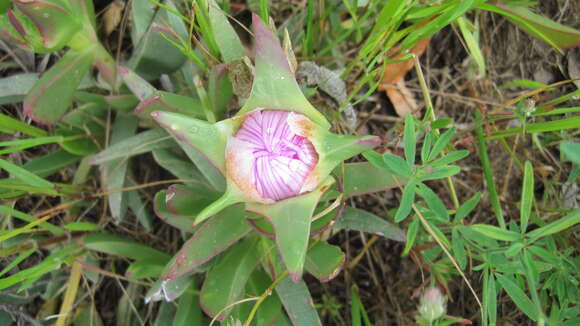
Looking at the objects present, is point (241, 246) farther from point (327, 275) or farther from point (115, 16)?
point (115, 16)

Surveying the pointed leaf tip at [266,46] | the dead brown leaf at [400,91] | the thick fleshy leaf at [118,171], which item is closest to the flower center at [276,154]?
the pointed leaf tip at [266,46]

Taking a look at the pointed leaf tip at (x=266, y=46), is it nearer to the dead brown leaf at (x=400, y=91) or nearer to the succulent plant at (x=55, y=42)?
the succulent plant at (x=55, y=42)

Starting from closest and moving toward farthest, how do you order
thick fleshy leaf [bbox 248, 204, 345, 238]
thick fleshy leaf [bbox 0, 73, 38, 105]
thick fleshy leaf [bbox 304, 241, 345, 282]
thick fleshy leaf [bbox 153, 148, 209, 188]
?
thick fleshy leaf [bbox 248, 204, 345, 238]
thick fleshy leaf [bbox 304, 241, 345, 282]
thick fleshy leaf [bbox 153, 148, 209, 188]
thick fleshy leaf [bbox 0, 73, 38, 105]

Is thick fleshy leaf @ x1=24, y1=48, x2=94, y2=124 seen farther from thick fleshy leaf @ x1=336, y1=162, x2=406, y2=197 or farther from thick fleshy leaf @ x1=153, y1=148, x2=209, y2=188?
thick fleshy leaf @ x1=336, y1=162, x2=406, y2=197

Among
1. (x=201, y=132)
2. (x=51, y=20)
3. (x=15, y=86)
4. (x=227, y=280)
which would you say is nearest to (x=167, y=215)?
(x=227, y=280)

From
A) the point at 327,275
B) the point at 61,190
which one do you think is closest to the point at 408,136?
the point at 327,275

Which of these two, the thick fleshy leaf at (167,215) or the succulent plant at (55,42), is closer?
the succulent plant at (55,42)

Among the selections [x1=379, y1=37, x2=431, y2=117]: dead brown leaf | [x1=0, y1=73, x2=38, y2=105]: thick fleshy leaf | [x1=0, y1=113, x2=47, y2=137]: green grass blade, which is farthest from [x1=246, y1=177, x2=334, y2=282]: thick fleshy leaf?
[x1=0, y1=73, x2=38, y2=105]: thick fleshy leaf
